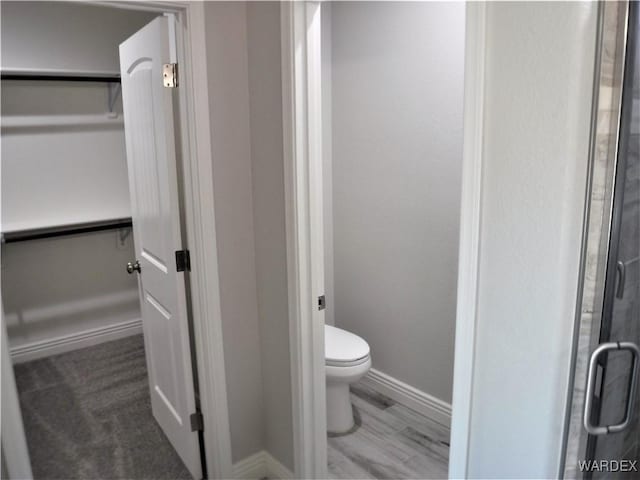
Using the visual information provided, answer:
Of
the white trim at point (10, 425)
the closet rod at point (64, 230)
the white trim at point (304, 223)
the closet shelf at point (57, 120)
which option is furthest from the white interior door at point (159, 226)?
the closet shelf at point (57, 120)

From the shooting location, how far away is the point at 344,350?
253 centimetres

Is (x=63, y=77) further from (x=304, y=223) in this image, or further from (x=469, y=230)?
(x=469, y=230)

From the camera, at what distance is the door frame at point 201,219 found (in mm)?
1782

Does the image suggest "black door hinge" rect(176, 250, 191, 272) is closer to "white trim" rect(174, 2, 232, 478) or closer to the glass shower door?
"white trim" rect(174, 2, 232, 478)

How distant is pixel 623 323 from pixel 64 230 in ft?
10.7

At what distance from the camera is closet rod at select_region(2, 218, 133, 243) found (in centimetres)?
315

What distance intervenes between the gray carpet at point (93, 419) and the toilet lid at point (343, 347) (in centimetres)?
87

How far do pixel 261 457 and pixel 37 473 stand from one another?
1041 millimetres

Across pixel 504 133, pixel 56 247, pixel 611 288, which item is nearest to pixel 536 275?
pixel 611 288

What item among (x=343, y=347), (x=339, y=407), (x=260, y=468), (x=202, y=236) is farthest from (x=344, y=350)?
(x=202, y=236)

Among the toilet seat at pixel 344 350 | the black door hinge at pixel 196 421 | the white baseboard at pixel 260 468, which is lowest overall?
the white baseboard at pixel 260 468

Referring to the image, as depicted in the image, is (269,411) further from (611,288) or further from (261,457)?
(611,288)

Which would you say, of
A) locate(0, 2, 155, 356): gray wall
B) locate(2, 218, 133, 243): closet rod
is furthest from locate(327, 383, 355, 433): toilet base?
locate(0, 2, 155, 356): gray wall

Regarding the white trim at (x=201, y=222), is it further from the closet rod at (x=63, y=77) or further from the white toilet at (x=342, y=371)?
the closet rod at (x=63, y=77)
